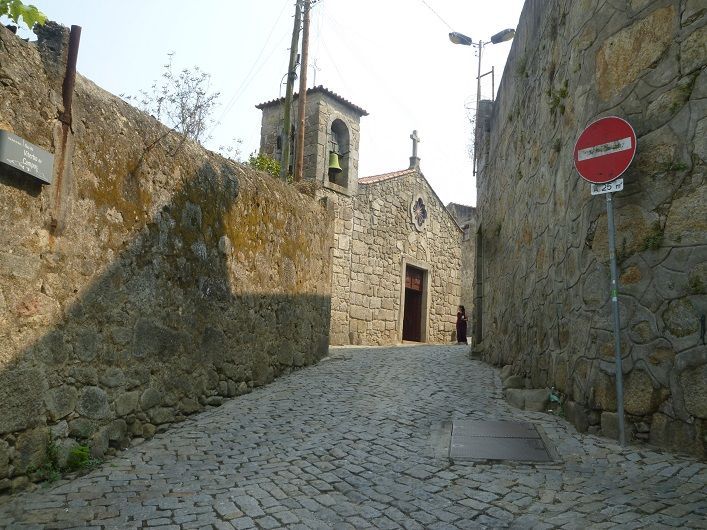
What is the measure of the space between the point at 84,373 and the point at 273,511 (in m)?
1.68

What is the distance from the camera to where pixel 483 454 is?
144 inches

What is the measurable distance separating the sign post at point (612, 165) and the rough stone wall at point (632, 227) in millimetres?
106

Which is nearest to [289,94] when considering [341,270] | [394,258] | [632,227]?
[341,270]

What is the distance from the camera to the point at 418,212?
51.7 feet

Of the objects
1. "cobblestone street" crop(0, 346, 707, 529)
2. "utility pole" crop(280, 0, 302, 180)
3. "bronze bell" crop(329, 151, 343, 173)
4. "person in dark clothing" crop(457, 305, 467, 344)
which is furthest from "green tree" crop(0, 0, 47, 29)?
"person in dark clothing" crop(457, 305, 467, 344)

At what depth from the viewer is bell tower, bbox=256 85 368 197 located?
42.2 feet

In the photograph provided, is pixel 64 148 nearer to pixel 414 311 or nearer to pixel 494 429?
pixel 494 429

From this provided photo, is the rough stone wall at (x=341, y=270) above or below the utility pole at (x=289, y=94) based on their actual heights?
below

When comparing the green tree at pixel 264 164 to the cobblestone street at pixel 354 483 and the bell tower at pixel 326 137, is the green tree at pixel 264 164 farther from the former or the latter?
the cobblestone street at pixel 354 483

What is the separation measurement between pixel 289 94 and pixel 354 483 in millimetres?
9593

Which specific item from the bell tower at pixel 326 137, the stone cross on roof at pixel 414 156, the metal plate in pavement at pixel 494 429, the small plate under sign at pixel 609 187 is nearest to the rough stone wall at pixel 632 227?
the small plate under sign at pixel 609 187

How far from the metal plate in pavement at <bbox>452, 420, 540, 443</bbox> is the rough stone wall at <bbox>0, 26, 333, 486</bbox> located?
238cm

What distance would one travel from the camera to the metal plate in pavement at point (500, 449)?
359cm

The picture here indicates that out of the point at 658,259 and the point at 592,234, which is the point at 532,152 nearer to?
the point at 592,234
